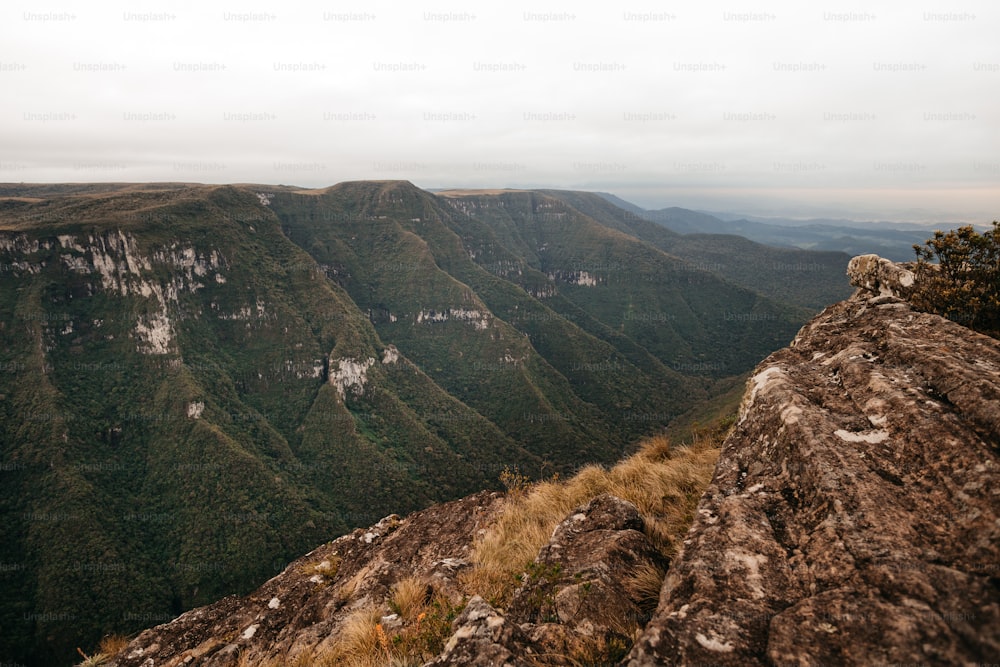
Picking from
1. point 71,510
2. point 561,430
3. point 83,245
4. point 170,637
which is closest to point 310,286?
point 83,245

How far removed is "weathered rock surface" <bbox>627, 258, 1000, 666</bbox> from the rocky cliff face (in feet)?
0.04

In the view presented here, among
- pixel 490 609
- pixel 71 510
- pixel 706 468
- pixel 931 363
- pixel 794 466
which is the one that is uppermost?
pixel 931 363

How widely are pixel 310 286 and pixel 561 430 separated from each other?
112m

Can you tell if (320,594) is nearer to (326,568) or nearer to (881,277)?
(326,568)

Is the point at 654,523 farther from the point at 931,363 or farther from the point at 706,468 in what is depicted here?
the point at 931,363

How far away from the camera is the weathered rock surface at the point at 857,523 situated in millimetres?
2557

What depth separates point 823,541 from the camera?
3.47 m

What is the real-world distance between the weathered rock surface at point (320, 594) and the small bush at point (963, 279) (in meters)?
8.10

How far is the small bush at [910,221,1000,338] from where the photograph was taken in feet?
18.6

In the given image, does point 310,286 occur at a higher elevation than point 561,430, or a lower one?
higher

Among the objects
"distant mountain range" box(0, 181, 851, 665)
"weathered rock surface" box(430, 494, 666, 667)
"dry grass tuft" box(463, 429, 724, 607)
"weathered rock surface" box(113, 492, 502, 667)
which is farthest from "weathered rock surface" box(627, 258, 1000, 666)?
"distant mountain range" box(0, 181, 851, 665)

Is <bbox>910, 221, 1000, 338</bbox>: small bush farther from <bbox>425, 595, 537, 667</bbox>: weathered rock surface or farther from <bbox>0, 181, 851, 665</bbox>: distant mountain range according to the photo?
<bbox>0, 181, 851, 665</bbox>: distant mountain range

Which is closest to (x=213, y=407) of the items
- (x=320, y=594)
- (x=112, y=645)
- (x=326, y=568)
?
(x=112, y=645)

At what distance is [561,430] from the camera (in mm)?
134750
